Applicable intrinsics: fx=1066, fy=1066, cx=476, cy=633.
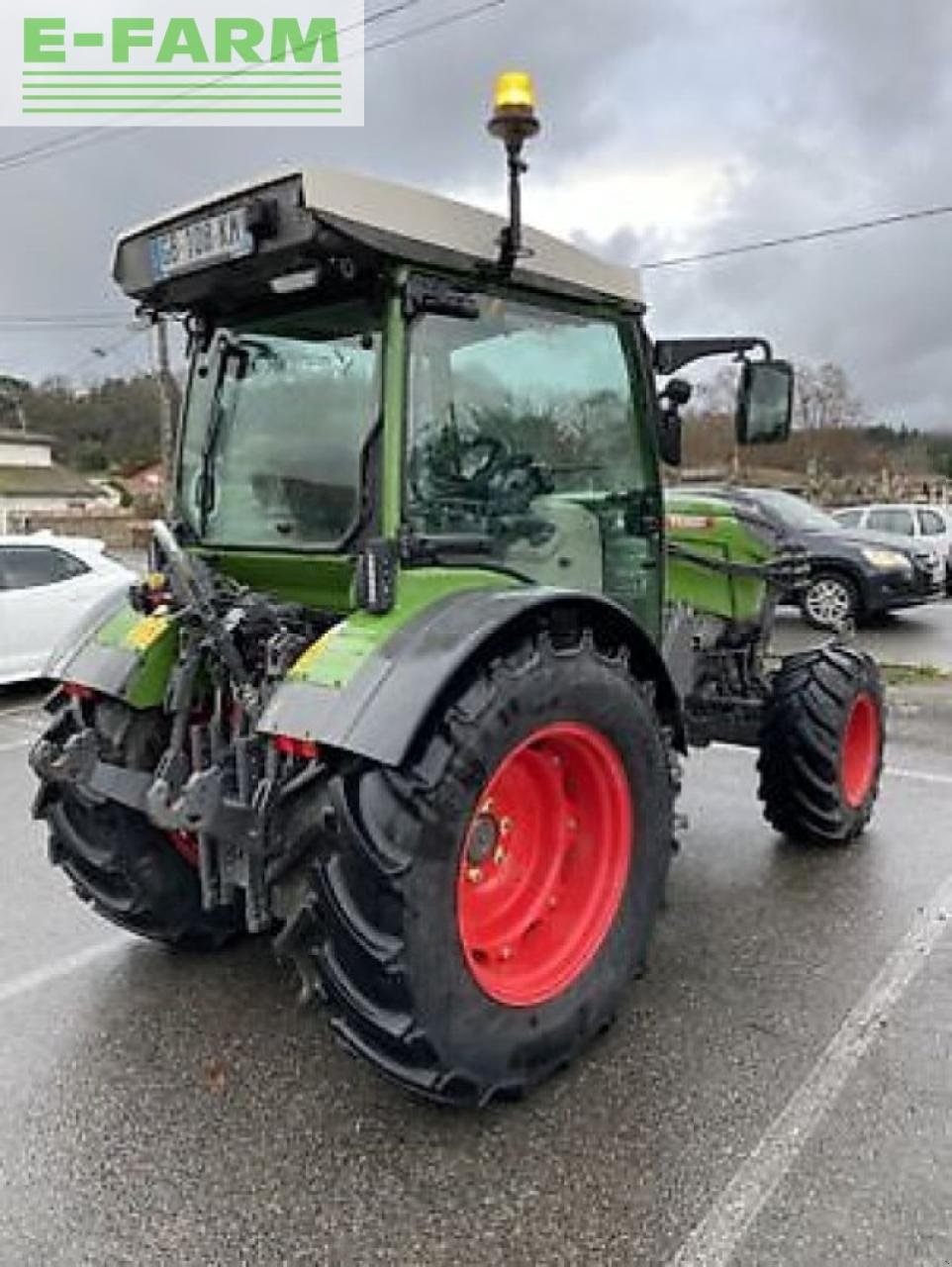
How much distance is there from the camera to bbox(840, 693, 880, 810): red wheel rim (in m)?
4.48

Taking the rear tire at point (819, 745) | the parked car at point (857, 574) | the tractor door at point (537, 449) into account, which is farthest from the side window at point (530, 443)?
the parked car at point (857, 574)

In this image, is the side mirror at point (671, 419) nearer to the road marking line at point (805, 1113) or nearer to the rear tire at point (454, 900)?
the rear tire at point (454, 900)

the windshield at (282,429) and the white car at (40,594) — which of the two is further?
the white car at (40,594)

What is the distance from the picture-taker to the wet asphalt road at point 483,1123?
224 centimetres

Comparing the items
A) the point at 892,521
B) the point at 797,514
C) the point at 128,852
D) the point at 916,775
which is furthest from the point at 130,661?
the point at 892,521

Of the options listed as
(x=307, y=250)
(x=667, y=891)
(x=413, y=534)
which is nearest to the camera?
(x=307, y=250)

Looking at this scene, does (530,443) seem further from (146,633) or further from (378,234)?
(146,633)

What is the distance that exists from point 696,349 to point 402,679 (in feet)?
6.82

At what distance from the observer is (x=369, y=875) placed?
2361mm

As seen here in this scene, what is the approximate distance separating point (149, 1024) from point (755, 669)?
2.95m

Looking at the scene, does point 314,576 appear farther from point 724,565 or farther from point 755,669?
point 755,669

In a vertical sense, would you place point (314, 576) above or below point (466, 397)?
below

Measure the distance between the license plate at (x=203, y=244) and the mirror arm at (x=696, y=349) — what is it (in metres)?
1.68

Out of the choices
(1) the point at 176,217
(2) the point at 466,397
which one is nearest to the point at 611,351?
(2) the point at 466,397
